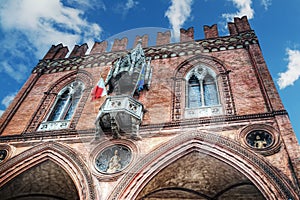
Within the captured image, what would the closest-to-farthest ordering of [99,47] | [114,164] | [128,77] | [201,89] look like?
[114,164]
[128,77]
[201,89]
[99,47]

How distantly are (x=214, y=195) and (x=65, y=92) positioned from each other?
7.64 m

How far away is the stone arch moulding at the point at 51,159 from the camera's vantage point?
26.3 ft

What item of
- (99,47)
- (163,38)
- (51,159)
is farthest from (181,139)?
(99,47)

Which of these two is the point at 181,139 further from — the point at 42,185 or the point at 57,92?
the point at 57,92

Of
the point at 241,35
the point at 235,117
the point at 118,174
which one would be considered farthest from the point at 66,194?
the point at 241,35

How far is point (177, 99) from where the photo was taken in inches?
395

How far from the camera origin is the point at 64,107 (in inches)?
445

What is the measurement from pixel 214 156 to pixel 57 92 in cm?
771

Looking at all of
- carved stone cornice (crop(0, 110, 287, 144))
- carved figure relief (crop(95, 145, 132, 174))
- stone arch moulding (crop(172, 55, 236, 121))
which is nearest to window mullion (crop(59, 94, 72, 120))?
carved stone cornice (crop(0, 110, 287, 144))

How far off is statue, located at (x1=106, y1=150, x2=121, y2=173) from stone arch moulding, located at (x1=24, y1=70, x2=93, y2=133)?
2386 millimetres

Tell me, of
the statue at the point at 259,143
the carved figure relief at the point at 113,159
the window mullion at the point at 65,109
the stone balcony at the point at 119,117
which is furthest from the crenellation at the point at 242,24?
the window mullion at the point at 65,109

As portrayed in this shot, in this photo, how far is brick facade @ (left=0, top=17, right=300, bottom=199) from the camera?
284 inches

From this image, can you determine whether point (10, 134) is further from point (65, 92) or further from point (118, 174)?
point (118, 174)

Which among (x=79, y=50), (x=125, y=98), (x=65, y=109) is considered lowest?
(x=125, y=98)
